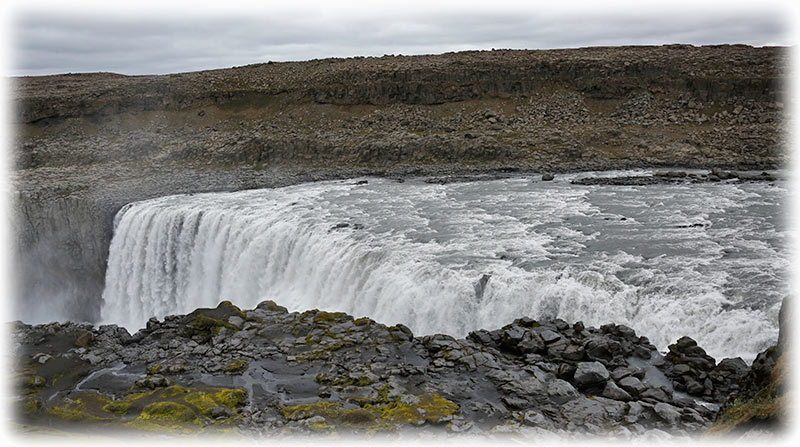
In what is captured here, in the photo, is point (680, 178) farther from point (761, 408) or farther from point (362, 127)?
point (761, 408)

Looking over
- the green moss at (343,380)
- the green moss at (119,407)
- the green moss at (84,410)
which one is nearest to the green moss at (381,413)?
the green moss at (343,380)

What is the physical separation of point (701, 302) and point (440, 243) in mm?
8639

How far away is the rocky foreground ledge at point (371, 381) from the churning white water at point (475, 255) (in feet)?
5.08

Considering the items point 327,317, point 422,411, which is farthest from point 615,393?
point 327,317

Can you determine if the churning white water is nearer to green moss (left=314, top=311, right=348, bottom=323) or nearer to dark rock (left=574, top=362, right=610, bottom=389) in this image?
green moss (left=314, top=311, right=348, bottom=323)

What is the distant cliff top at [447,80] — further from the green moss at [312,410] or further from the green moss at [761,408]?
the green moss at [761,408]

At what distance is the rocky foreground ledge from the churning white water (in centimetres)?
155

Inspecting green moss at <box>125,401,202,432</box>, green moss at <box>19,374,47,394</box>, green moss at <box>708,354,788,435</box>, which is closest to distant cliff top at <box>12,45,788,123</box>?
green moss at <box>19,374,47,394</box>

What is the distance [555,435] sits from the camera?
10.1 meters

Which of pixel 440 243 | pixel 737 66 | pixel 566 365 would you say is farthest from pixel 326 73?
pixel 566 365

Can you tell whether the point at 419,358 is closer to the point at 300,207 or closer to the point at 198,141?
the point at 300,207

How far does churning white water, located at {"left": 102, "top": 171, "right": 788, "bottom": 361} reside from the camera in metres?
15.2

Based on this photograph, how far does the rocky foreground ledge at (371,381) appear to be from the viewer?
10.7 metres

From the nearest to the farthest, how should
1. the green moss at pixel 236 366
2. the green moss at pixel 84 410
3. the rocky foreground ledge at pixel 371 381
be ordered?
the rocky foreground ledge at pixel 371 381, the green moss at pixel 84 410, the green moss at pixel 236 366
